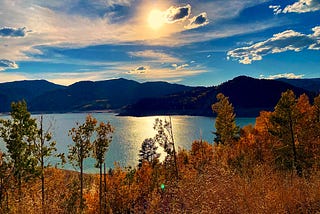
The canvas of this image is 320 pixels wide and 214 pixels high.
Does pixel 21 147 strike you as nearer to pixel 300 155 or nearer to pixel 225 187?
pixel 225 187

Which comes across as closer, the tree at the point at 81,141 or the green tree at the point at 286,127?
the tree at the point at 81,141

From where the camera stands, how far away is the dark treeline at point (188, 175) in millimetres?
6184

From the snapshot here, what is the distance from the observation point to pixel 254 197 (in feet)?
19.8

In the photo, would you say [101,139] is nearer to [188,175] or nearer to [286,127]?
[188,175]

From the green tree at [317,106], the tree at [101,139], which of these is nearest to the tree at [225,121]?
the green tree at [317,106]

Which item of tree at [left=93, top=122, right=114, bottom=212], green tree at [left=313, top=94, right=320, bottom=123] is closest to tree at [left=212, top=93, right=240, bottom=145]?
green tree at [left=313, top=94, right=320, bottom=123]

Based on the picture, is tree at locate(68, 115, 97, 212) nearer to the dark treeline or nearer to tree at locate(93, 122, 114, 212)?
the dark treeline

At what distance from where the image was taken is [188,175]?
10328 millimetres

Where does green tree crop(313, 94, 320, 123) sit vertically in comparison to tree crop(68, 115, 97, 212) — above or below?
above

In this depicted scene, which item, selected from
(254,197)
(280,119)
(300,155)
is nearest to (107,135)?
→ (280,119)

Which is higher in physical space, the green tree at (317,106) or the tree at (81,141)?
the green tree at (317,106)

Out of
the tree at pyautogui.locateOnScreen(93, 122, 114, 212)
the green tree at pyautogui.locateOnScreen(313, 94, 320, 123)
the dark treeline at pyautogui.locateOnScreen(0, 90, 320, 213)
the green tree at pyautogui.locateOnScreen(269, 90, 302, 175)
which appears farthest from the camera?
the green tree at pyautogui.locateOnScreen(313, 94, 320, 123)

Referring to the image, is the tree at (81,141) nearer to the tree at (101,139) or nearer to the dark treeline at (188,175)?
the dark treeline at (188,175)

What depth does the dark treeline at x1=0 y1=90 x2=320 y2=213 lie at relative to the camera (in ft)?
20.3
